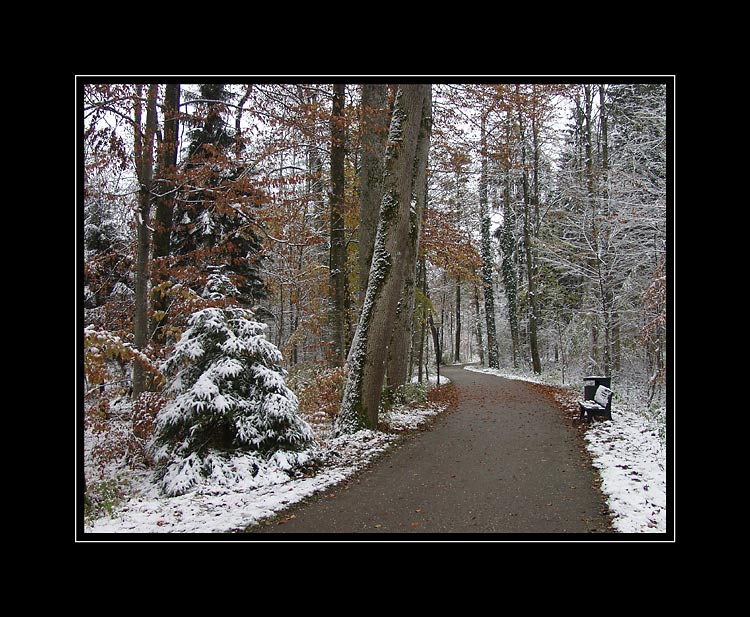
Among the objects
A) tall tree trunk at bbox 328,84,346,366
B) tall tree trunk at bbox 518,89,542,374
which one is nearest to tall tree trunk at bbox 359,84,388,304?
tall tree trunk at bbox 328,84,346,366

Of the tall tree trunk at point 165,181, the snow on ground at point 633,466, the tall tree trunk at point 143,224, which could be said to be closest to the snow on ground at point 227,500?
the tall tree trunk at point 143,224

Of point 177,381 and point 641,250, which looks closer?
point 177,381

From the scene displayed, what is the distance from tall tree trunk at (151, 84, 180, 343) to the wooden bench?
778 centimetres

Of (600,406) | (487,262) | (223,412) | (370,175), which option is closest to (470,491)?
(223,412)

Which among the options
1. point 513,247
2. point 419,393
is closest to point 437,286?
point 513,247

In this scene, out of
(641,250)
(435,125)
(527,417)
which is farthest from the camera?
(435,125)

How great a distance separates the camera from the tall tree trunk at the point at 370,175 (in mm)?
9695

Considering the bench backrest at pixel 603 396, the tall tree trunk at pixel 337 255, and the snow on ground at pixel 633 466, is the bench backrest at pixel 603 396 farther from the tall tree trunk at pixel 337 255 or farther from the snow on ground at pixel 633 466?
the tall tree trunk at pixel 337 255

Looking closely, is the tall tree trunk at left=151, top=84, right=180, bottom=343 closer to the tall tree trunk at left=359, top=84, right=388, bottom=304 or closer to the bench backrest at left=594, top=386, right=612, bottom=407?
the tall tree trunk at left=359, top=84, right=388, bottom=304

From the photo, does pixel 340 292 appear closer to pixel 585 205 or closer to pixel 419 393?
pixel 419 393

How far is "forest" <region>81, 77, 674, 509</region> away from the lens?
5.86 metres

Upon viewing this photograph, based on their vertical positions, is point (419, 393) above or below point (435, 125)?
below

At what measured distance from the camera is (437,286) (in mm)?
33469
